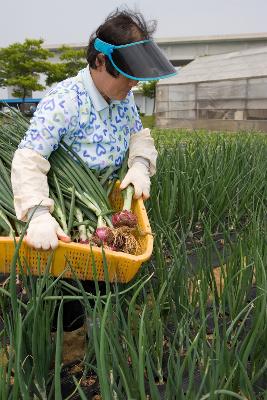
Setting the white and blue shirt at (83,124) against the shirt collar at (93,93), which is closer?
the white and blue shirt at (83,124)

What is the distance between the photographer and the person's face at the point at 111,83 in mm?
1407

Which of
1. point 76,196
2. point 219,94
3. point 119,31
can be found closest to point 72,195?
point 76,196

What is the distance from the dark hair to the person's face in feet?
0.07

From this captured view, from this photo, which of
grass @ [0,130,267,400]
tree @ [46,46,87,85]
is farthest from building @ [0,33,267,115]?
grass @ [0,130,267,400]

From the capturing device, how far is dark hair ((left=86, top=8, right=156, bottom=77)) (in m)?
1.36

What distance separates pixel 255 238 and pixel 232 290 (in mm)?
201

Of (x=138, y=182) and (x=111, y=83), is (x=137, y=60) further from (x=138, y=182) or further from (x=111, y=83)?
(x=138, y=182)

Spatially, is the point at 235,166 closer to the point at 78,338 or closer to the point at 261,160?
the point at 261,160

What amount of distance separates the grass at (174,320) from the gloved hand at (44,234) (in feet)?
0.28

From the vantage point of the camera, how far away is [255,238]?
135 centimetres

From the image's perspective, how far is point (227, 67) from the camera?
429 inches

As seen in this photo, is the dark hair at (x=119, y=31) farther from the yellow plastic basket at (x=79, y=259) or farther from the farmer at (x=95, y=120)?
the yellow plastic basket at (x=79, y=259)

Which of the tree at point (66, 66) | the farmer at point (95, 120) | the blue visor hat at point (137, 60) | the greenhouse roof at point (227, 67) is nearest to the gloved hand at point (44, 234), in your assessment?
the farmer at point (95, 120)

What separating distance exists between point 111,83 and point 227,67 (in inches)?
397
